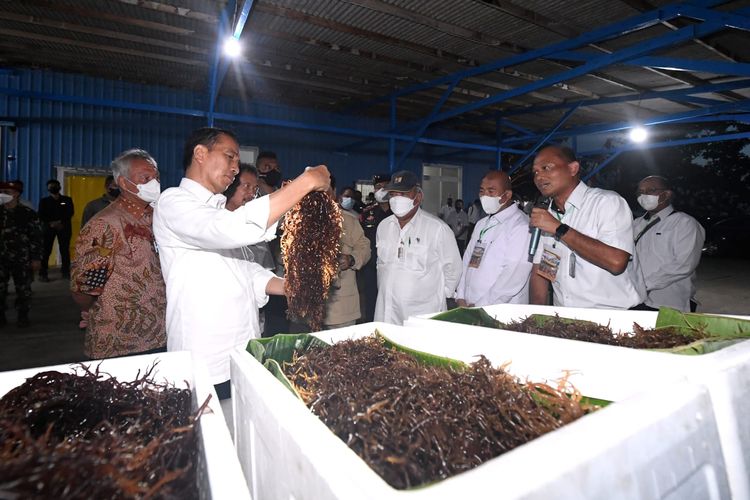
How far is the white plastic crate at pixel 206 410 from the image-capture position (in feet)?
2.33

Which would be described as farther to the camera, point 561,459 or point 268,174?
point 268,174

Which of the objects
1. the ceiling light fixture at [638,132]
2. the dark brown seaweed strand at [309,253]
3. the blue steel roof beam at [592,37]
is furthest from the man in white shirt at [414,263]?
the ceiling light fixture at [638,132]

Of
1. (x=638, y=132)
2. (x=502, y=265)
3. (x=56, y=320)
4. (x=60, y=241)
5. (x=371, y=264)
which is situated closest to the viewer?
(x=502, y=265)

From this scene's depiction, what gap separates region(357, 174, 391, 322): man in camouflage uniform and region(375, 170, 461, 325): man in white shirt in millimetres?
918

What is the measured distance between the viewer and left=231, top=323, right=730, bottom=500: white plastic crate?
1.95ft

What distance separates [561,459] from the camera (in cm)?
64

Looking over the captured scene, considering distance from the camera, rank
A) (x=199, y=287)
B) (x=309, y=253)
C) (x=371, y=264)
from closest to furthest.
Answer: (x=199, y=287) → (x=309, y=253) → (x=371, y=264)

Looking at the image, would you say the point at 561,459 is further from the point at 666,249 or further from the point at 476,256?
the point at 666,249

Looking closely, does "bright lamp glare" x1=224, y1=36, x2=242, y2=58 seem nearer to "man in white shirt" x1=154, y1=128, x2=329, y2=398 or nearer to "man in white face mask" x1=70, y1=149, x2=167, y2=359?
"man in white face mask" x1=70, y1=149, x2=167, y2=359

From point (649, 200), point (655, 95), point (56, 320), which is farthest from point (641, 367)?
point (655, 95)

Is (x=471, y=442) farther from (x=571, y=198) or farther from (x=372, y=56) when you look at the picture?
(x=372, y=56)

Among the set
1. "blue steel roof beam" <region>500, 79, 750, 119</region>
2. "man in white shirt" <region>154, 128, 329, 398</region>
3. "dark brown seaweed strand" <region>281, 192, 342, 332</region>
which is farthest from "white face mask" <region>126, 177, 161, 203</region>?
"blue steel roof beam" <region>500, 79, 750, 119</region>

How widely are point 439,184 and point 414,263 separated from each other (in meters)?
12.9

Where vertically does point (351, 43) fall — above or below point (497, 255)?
above
